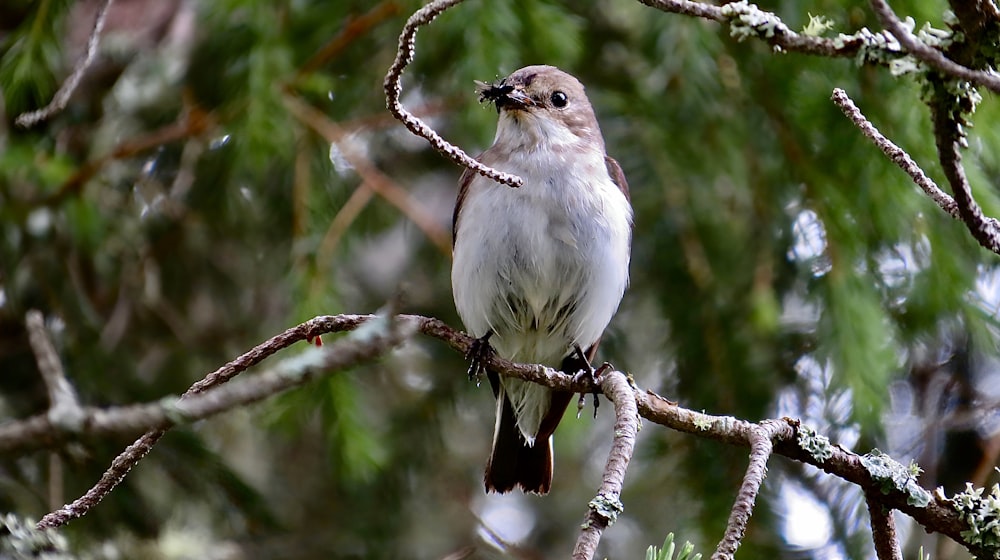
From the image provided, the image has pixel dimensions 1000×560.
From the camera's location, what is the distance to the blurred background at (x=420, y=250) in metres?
3.53

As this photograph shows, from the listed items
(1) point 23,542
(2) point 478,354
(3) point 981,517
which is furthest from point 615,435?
(2) point 478,354

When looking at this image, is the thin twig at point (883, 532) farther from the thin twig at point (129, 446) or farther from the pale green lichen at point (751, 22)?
the thin twig at point (129, 446)

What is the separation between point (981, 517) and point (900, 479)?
159 mm

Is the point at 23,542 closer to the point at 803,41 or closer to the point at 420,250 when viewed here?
the point at 803,41

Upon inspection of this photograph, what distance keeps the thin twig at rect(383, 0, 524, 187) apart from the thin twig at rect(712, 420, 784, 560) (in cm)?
69

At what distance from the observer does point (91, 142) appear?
15.8ft

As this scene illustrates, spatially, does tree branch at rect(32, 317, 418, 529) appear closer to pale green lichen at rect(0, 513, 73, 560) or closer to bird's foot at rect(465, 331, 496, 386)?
pale green lichen at rect(0, 513, 73, 560)

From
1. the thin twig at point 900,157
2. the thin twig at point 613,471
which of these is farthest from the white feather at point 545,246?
the thin twig at point 900,157

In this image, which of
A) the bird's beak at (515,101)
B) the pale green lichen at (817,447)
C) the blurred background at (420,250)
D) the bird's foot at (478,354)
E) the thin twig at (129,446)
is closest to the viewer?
the thin twig at (129,446)

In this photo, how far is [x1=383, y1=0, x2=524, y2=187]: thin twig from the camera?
1.84m

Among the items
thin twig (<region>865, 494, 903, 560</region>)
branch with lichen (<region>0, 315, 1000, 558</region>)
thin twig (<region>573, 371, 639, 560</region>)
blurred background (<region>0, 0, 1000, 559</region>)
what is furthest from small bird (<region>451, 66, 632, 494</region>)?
thin twig (<region>865, 494, 903, 560</region>)

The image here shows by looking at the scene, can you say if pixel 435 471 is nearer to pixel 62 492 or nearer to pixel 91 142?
pixel 62 492

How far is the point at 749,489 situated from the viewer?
74.1 inches

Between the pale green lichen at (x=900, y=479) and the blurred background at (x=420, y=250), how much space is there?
4.19 feet
